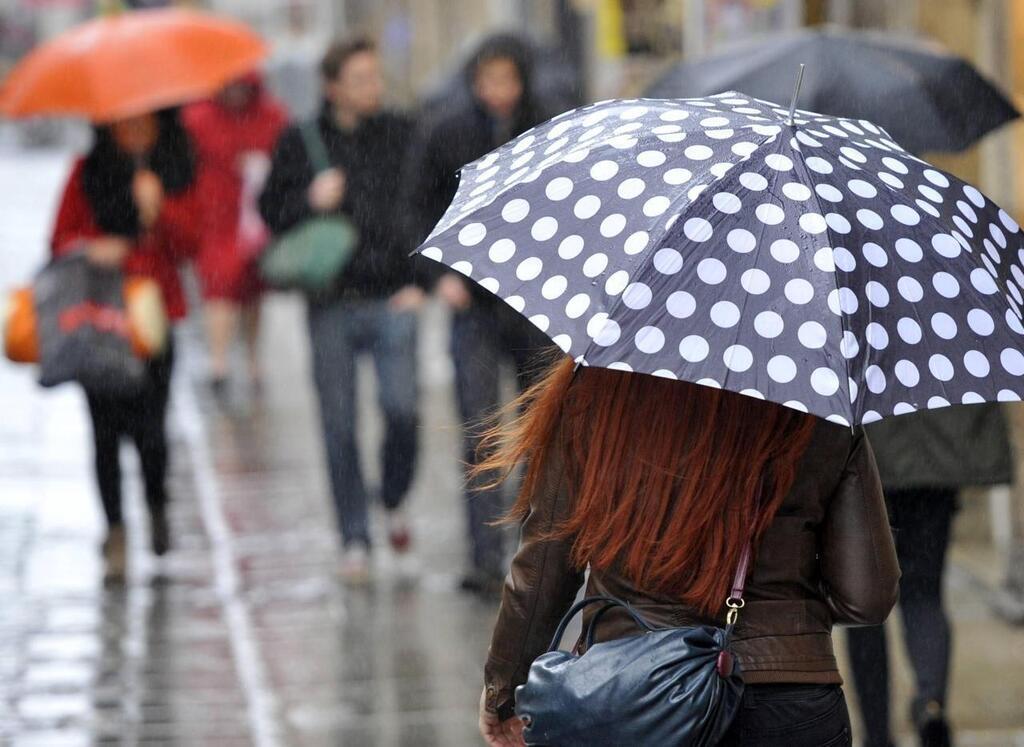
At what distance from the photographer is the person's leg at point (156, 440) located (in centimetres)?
751

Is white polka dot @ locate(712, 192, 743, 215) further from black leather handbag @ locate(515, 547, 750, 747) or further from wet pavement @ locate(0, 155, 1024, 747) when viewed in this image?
wet pavement @ locate(0, 155, 1024, 747)

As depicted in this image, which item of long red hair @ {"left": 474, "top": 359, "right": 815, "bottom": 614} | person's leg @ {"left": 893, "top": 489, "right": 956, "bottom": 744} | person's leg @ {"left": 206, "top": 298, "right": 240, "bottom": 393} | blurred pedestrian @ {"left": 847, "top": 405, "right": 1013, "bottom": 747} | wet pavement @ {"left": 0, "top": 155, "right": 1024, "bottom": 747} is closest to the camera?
long red hair @ {"left": 474, "top": 359, "right": 815, "bottom": 614}

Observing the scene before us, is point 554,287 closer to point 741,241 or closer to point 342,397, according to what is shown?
point 741,241

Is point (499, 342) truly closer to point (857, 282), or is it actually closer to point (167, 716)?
point (167, 716)

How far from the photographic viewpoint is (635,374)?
9.87 feet

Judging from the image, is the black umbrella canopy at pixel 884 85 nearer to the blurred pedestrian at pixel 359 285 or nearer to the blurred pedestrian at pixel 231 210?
the blurred pedestrian at pixel 359 285

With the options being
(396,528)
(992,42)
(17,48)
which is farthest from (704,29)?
(17,48)

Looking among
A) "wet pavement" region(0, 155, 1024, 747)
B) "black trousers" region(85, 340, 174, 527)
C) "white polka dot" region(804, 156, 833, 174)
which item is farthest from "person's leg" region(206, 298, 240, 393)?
"white polka dot" region(804, 156, 833, 174)

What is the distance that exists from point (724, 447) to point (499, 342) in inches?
176

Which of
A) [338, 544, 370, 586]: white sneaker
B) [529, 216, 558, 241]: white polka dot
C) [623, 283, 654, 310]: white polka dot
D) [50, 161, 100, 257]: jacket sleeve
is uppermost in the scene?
[529, 216, 558, 241]: white polka dot

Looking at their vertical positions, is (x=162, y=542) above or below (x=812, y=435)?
below

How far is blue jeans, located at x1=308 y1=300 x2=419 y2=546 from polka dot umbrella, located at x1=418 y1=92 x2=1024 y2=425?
4401mm

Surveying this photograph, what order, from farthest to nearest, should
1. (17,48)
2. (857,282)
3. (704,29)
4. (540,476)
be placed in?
(17,48)
(704,29)
(540,476)
(857,282)

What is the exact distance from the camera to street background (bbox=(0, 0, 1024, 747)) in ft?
19.3
